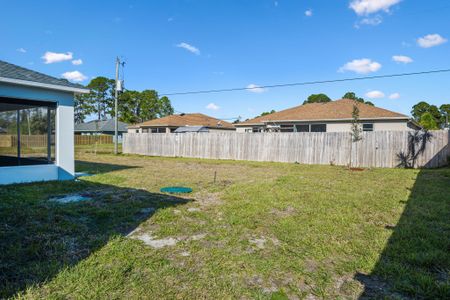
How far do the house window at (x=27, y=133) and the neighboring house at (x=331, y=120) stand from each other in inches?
552

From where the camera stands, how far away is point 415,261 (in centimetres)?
289

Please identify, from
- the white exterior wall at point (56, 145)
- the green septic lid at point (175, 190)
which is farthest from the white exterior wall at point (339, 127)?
the white exterior wall at point (56, 145)

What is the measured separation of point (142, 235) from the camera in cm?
366

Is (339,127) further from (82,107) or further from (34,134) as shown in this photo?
(82,107)

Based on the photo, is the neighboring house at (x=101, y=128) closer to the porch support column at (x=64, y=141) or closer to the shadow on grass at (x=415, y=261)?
the porch support column at (x=64, y=141)

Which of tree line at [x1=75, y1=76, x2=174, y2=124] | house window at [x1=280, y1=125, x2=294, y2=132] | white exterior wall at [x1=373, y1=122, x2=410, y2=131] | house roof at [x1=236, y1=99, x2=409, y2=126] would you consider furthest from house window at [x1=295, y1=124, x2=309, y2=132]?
tree line at [x1=75, y1=76, x2=174, y2=124]

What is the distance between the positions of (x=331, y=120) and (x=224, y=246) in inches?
610

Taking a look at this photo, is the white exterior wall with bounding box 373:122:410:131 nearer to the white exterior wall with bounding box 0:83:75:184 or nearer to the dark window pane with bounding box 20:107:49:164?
the white exterior wall with bounding box 0:83:75:184

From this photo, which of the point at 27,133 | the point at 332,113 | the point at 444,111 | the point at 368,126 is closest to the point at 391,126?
the point at 368,126

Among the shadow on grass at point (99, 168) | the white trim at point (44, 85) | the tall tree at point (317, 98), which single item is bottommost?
the shadow on grass at point (99, 168)

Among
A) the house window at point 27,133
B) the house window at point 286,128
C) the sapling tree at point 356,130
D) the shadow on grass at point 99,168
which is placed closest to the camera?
the house window at point 27,133

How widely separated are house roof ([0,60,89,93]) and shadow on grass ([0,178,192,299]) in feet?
8.36

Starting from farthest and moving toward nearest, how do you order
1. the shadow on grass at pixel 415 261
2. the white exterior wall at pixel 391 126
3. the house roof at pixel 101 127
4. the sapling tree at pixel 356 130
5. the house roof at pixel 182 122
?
1. the house roof at pixel 101 127
2. the house roof at pixel 182 122
3. the white exterior wall at pixel 391 126
4. the sapling tree at pixel 356 130
5. the shadow on grass at pixel 415 261

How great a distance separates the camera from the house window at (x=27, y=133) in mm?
7828
